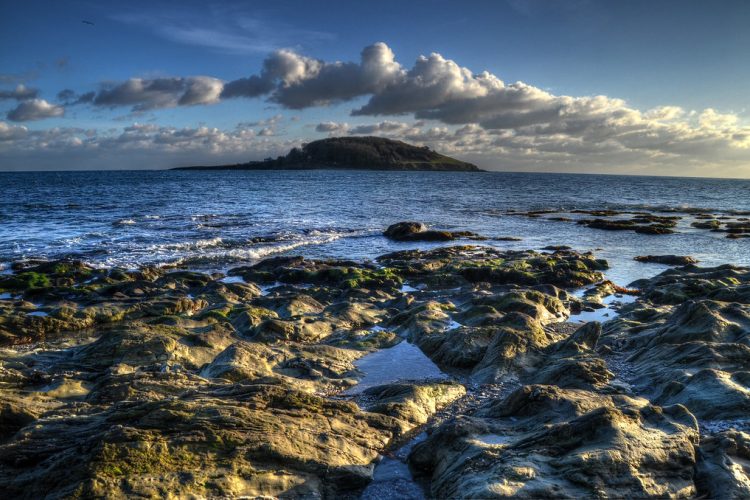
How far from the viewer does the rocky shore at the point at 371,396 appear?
598cm

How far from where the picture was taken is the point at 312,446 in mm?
7027

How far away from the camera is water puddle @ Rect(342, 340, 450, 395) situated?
11.6 metres

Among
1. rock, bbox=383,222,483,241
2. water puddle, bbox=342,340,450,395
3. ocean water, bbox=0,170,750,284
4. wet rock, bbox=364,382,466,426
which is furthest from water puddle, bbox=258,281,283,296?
rock, bbox=383,222,483,241

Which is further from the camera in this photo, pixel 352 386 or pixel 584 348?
pixel 584 348

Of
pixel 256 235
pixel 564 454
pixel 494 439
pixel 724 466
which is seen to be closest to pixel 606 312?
pixel 724 466

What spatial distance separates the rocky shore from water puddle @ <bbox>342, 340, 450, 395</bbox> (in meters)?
0.07

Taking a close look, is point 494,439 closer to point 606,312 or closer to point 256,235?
point 606,312

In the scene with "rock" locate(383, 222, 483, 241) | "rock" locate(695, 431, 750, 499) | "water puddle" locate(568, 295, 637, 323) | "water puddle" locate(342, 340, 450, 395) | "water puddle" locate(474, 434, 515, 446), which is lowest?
"water puddle" locate(568, 295, 637, 323)

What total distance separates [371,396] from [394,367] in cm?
230

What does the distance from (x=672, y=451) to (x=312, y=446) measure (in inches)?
188

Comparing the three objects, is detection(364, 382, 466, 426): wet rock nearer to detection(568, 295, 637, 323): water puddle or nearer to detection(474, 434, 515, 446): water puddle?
detection(474, 434, 515, 446): water puddle


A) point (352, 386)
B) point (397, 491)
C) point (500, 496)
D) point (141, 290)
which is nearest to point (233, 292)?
point (141, 290)

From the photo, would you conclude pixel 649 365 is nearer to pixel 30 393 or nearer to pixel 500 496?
pixel 500 496

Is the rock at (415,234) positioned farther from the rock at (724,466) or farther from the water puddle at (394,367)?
the rock at (724,466)
